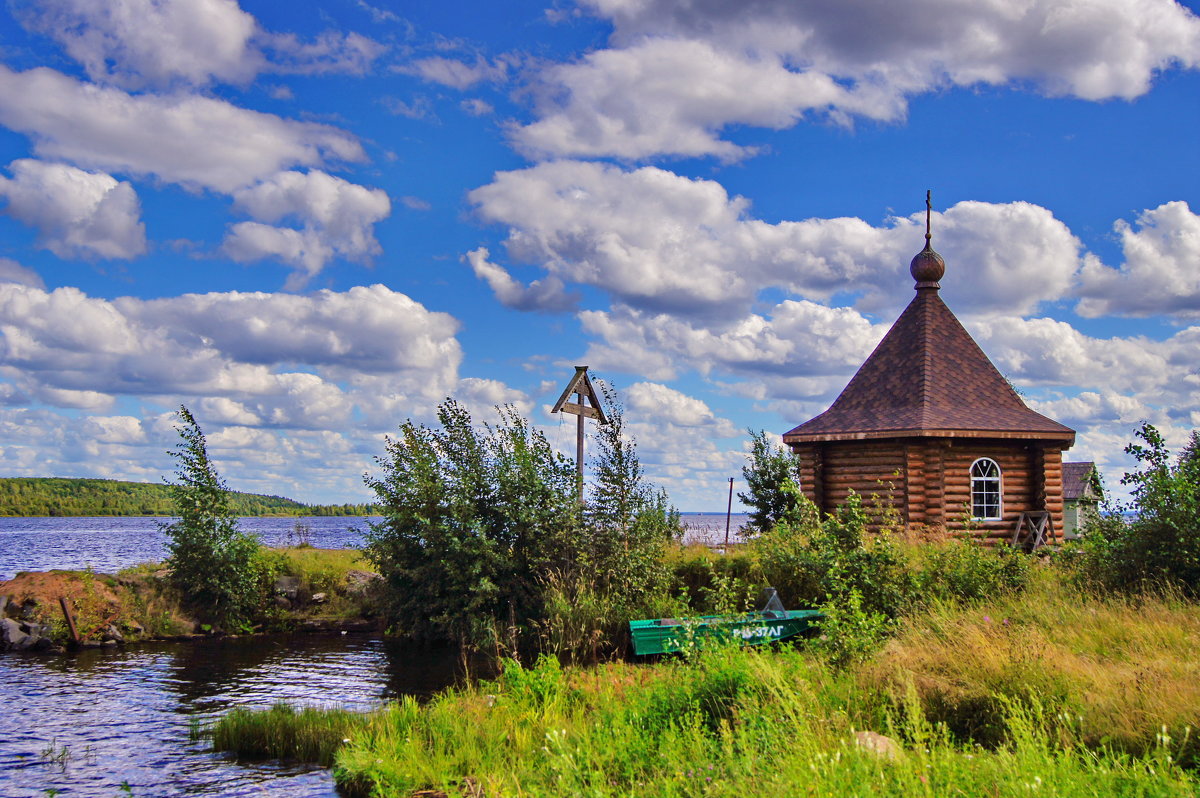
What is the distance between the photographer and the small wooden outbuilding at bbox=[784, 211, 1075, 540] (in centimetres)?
1995

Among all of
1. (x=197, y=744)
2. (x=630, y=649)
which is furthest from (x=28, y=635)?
(x=630, y=649)

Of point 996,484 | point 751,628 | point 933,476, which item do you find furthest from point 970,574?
point 996,484

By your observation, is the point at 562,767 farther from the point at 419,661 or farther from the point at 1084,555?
the point at 419,661

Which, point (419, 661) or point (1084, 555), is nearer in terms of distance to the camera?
point (1084, 555)

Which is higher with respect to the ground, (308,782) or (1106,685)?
(1106,685)

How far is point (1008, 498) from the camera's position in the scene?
818 inches

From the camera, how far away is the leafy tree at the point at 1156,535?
11.6m

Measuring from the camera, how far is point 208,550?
23297 mm

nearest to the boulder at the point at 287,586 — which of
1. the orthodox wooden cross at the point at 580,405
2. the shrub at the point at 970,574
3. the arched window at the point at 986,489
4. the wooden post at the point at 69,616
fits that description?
the wooden post at the point at 69,616

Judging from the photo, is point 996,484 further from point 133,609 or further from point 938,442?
point 133,609

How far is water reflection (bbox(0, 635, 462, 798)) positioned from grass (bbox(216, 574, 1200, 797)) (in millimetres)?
1040

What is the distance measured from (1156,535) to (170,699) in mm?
15680

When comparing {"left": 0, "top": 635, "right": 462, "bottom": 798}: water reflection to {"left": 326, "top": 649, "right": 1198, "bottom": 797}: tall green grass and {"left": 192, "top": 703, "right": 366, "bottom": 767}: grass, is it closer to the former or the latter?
{"left": 192, "top": 703, "right": 366, "bottom": 767}: grass

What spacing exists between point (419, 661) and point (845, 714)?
13.9 m
